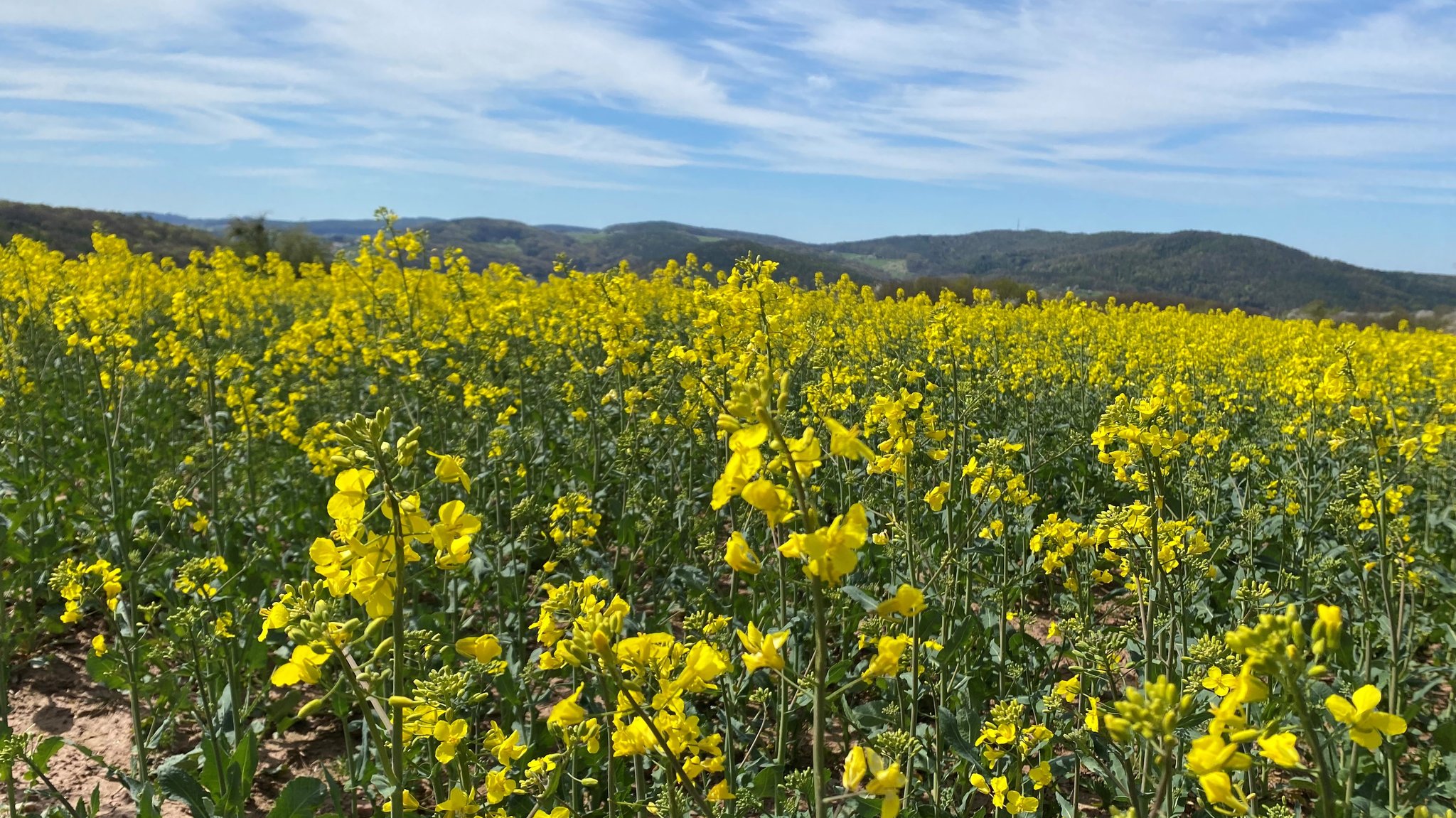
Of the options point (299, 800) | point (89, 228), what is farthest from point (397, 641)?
point (89, 228)

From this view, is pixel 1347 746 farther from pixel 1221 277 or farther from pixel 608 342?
pixel 1221 277

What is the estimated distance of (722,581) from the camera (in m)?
5.22

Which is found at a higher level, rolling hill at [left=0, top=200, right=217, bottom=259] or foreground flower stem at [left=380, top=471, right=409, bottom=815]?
rolling hill at [left=0, top=200, right=217, bottom=259]

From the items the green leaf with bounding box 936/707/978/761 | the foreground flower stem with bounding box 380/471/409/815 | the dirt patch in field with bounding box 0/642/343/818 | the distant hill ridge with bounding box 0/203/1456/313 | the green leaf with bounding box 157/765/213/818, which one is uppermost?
the distant hill ridge with bounding box 0/203/1456/313

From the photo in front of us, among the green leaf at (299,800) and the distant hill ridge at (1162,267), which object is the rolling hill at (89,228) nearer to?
the distant hill ridge at (1162,267)

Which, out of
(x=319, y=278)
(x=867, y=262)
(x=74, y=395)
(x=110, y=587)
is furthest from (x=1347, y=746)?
(x=867, y=262)

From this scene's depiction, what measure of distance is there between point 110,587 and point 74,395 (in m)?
6.25

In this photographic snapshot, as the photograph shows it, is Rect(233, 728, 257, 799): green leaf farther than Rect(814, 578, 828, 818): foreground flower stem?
Yes

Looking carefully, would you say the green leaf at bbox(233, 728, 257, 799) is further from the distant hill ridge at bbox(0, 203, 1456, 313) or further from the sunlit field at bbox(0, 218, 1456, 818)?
the distant hill ridge at bbox(0, 203, 1456, 313)

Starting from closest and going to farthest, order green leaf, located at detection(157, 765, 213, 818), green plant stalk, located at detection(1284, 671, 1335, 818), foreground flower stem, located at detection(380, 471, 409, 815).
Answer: green plant stalk, located at detection(1284, 671, 1335, 818), foreground flower stem, located at detection(380, 471, 409, 815), green leaf, located at detection(157, 765, 213, 818)

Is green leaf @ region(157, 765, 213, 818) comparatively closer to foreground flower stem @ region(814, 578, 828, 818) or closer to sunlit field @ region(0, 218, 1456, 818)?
sunlit field @ region(0, 218, 1456, 818)

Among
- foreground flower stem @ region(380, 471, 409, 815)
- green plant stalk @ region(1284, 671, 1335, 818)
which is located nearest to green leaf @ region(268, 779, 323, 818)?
foreground flower stem @ region(380, 471, 409, 815)

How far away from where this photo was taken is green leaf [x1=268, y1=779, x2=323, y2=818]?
2.13 metres

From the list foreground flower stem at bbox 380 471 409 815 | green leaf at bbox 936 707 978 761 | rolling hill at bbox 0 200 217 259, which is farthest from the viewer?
rolling hill at bbox 0 200 217 259
